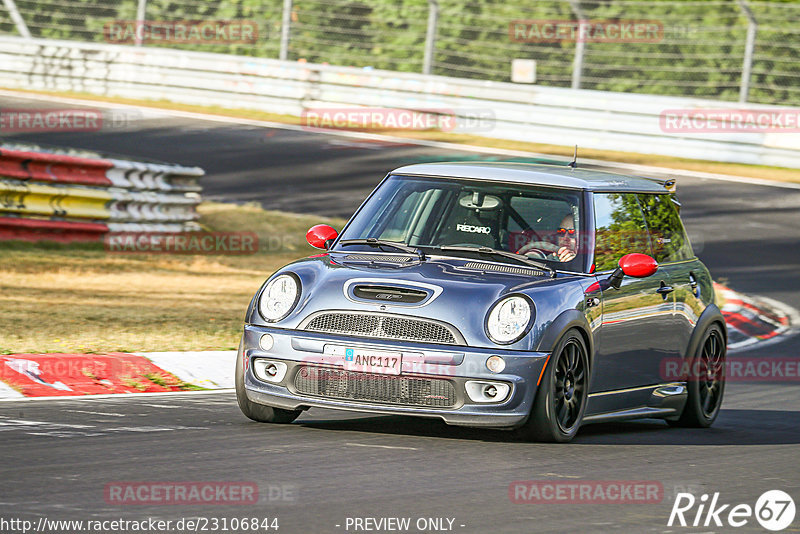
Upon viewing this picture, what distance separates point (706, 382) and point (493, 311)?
A: 2.58 meters

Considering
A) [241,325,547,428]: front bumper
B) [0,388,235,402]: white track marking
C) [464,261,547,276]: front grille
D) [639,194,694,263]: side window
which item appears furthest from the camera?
[639,194,694,263]: side window

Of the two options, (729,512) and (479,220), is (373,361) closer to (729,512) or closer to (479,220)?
(479,220)

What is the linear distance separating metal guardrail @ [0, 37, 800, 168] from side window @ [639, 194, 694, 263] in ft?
48.4

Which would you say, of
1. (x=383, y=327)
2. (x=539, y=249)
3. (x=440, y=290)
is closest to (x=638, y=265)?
(x=539, y=249)

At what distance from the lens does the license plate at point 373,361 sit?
7.29m

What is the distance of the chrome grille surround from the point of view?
7.29m

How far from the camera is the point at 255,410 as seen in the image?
26.0 feet

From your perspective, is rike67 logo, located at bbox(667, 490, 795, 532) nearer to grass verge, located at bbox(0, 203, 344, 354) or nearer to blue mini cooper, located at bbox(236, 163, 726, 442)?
blue mini cooper, located at bbox(236, 163, 726, 442)

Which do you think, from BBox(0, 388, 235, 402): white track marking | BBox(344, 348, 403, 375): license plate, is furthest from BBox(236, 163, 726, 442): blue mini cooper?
BBox(0, 388, 235, 402): white track marking

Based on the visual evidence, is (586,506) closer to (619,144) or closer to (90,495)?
(90,495)

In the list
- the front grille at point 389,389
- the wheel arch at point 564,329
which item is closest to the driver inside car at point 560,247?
the wheel arch at point 564,329

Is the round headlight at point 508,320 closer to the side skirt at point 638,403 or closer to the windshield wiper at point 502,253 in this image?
the windshield wiper at point 502,253

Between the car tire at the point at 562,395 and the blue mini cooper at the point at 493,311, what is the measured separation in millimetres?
11

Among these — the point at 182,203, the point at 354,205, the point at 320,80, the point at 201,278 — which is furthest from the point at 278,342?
the point at 320,80
